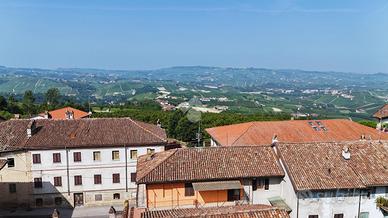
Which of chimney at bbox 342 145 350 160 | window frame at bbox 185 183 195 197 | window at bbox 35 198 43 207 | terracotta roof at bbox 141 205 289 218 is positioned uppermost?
chimney at bbox 342 145 350 160

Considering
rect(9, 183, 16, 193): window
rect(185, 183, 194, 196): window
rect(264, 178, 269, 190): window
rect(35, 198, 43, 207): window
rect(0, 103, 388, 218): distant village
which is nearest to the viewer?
rect(0, 103, 388, 218): distant village

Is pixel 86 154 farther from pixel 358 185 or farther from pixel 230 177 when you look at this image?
pixel 358 185

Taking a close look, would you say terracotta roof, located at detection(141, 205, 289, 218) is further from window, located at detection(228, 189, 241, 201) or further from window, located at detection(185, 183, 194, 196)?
window, located at detection(228, 189, 241, 201)

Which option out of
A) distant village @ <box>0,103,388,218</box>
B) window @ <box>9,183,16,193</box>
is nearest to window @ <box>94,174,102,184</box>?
distant village @ <box>0,103,388,218</box>

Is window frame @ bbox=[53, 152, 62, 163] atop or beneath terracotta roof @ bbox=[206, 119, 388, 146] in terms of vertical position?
beneath

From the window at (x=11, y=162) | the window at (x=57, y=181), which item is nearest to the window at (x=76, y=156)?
the window at (x=57, y=181)

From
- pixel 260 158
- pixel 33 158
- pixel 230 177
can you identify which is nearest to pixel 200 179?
pixel 230 177

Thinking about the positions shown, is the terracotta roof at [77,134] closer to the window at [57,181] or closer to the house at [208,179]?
the window at [57,181]
